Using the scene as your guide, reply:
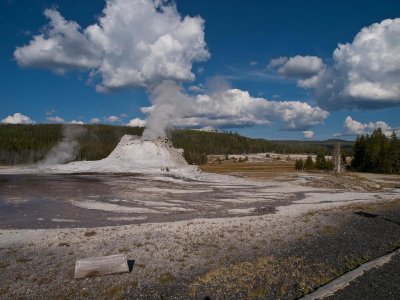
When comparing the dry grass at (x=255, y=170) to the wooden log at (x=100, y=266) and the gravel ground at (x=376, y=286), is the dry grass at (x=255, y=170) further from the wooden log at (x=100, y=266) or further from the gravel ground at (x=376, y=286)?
the wooden log at (x=100, y=266)

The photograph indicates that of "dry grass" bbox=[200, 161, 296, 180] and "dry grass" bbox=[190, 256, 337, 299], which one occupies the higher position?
"dry grass" bbox=[200, 161, 296, 180]

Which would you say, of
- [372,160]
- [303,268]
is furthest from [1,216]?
[372,160]

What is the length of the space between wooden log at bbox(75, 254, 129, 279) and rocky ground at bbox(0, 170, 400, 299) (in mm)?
236

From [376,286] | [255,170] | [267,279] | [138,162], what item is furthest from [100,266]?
[255,170]

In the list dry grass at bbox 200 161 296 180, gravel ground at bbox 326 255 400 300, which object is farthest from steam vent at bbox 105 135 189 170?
gravel ground at bbox 326 255 400 300

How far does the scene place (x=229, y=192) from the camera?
46.5 metres

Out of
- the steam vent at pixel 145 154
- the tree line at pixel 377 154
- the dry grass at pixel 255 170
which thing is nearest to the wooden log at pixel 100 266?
the dry grass at pixel 255 170

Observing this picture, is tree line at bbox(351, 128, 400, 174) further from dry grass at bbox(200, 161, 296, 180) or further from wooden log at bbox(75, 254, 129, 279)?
wooden log at bbox(75, 254, 129, 279)

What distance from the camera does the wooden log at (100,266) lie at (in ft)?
46.1

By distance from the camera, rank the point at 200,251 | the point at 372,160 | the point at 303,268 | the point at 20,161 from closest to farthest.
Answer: the point at 303,268 → the point at 200,251 → the point at 372,160 → the point at 20,161

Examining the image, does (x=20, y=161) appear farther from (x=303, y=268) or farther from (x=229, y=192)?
(x=303, y=268)

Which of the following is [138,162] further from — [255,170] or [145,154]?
[255,170]

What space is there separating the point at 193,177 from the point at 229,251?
48953mm

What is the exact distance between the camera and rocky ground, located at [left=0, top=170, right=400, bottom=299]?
1288 cm
